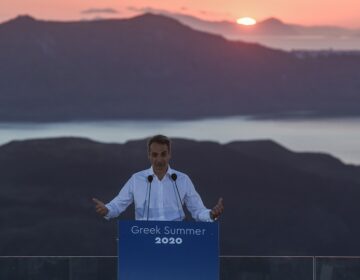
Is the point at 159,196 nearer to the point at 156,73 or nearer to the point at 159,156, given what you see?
the point at 159,156

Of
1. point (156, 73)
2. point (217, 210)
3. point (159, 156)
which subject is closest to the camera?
point (217, 210)

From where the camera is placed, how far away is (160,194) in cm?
828

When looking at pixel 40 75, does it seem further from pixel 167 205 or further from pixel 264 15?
pixel 167 205

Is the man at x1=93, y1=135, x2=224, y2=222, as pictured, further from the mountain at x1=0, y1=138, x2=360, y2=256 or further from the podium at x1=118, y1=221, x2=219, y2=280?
the mountain at x1=0, y1=138, x2=360, y2=256

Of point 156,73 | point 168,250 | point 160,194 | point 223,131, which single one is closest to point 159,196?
point 160,194

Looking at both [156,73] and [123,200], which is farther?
[156,73]

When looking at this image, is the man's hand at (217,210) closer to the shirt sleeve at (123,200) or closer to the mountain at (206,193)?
the shirt sleeve at (123,200)

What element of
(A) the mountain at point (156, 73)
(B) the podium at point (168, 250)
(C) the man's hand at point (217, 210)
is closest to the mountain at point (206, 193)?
(A) the mountain at point (156, 73)

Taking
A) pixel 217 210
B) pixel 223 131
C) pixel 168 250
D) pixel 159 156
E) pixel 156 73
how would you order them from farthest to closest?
pixel 156 73
pixel 223 131
pixel 168 250
pixel 159 156
pixel 217 210

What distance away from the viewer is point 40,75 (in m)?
13.0

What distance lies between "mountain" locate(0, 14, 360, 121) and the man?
14.6ft

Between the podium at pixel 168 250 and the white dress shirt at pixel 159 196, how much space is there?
0.06 meters

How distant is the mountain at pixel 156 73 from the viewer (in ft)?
42.2

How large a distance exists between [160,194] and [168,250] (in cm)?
26
